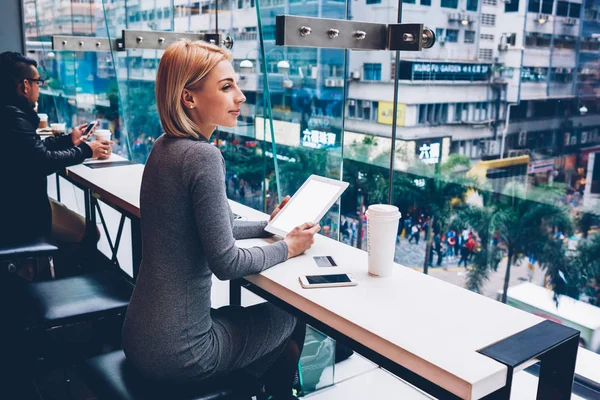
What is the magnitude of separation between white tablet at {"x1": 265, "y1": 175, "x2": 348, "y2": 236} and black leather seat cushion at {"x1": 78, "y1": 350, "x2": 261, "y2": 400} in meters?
0.49

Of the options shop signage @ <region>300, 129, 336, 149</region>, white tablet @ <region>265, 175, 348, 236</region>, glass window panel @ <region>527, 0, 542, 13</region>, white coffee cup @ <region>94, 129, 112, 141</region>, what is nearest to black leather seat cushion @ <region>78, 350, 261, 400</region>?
white tablet @ <region>265, 175, 348, 236</region>

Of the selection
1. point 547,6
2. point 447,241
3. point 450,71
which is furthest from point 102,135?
point 447,241

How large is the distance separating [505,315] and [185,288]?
75 cm

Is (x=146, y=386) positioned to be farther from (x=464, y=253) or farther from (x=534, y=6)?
(x=464, y=253)

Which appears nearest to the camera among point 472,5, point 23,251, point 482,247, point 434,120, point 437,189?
point 23,251

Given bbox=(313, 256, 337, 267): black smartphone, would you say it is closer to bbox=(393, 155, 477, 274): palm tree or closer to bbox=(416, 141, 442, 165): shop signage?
bbox=(416, 141, 442, 165): shop signage

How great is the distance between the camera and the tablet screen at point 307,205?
1611mm

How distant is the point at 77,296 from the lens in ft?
5.97

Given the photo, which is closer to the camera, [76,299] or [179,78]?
[179,78]

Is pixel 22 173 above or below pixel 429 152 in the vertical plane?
above

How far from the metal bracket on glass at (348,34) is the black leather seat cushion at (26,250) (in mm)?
1293

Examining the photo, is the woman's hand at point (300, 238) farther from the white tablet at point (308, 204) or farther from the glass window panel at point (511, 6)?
the glass window panel at point (511, 6)

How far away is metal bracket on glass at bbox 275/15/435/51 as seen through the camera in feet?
5.26

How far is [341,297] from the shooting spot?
4.16 feet
